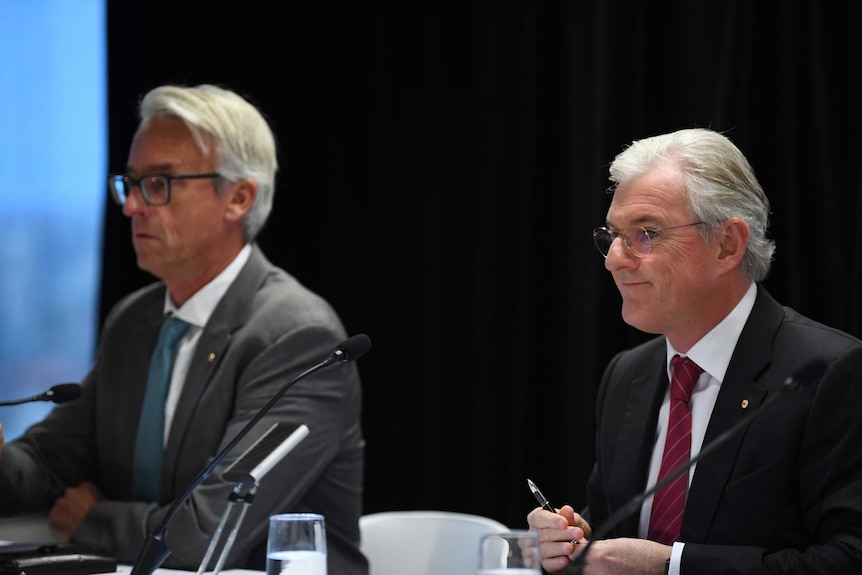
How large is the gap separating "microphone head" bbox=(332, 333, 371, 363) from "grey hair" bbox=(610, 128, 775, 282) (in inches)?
33.5

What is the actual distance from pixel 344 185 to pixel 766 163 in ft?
5.82

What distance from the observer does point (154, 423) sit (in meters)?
3.21

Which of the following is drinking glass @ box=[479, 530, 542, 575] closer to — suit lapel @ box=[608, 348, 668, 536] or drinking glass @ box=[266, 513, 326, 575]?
drinking glass @ box=[266, 513, 326, 575]

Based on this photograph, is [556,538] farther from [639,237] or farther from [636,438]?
[639,237]

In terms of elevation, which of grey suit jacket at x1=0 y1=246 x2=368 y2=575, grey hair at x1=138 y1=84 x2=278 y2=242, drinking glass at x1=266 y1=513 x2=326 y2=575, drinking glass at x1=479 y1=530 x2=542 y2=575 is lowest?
grey suit jacket at x1=0 y1=246 x2=368 y2=575

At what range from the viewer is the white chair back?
308 centimetres

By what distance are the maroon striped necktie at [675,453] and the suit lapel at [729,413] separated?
0.06 m

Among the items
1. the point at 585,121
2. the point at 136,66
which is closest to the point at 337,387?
the point at 585,121

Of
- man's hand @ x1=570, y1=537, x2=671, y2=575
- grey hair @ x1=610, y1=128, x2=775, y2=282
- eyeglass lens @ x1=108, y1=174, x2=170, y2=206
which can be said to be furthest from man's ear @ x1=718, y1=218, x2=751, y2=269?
eyeglass lens @ x1=108, y1=174, x2=170, y2=206

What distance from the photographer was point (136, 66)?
4730 mm

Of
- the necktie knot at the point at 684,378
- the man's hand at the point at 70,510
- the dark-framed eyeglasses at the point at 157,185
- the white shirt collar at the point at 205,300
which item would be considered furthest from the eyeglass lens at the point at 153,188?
the necktie knot at the point at 684,378

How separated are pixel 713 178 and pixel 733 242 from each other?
163 millimetres

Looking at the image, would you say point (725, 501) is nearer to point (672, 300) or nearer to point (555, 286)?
point (672, 300)

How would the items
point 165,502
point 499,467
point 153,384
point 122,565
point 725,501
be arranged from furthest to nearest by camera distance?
point 499,467, point 153,384, point 165,502, point 122,565, point 725,501
